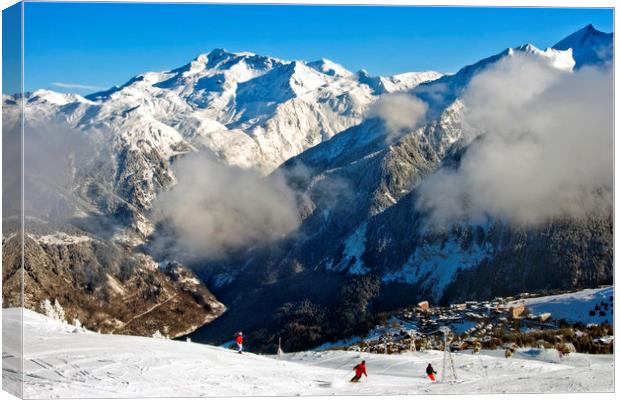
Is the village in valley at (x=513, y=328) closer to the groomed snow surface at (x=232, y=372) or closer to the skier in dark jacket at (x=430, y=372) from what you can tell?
the skier in dark jacket at (x=430, y=372)

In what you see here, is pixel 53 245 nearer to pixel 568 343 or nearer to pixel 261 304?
pixel 261 304

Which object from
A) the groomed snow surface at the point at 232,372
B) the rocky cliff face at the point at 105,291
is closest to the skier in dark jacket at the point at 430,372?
the groomed snow surface at the point at 232,372

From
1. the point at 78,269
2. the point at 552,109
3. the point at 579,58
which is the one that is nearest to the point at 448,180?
the point at 552,109

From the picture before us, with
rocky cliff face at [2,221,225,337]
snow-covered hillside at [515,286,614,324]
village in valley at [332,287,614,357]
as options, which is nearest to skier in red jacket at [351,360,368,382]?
village in valley at [332,287,614,357]

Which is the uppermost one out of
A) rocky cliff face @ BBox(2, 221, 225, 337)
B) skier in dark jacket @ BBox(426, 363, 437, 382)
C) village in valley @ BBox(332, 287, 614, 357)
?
rocky cliff face @ BBox(2, 221, 225, 337)

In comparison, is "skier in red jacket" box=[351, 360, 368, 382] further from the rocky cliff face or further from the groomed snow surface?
the rocky cliff face
